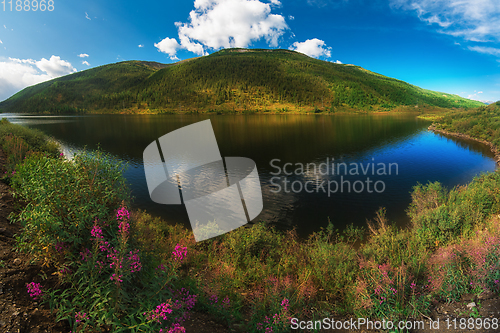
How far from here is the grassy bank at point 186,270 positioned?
2898 millimetres

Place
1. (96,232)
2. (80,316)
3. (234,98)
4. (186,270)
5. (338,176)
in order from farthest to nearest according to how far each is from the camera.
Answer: (234,98) → (338,176) → (186,270) → (96,232) → (80,316)

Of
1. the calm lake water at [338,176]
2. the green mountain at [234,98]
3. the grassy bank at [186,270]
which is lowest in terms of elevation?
the calm lake water at [338,176]

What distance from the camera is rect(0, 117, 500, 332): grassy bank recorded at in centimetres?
290

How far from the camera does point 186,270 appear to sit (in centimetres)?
743

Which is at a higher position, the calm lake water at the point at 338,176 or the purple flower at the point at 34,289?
the purple flower at the point at 34,289

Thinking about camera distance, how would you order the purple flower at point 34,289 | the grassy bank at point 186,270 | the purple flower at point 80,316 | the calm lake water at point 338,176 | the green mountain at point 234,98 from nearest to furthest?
the purple flower at point 80,316 → the purple flower at point 34,289 → the grassy bank at point 186,270 → the calm lake water at point 338,176 → the green mountain at point 234,98

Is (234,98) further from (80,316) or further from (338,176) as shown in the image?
(80,316)

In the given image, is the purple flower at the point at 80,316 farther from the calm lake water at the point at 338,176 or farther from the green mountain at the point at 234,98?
the green mountain at the point at 234,98

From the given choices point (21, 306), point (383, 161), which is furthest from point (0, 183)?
point (383, 161)

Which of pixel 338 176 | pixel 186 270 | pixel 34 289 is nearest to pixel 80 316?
pixel 34 289

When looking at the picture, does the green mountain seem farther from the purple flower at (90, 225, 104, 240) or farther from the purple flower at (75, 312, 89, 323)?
the purple flower at (75, 312, 89, 323)

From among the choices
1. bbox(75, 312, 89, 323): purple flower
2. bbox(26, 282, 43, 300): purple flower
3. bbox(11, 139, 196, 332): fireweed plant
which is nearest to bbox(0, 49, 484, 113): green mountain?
bbox(11, 139, 196, 332): fireweed plant

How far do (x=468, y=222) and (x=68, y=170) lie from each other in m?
12.6

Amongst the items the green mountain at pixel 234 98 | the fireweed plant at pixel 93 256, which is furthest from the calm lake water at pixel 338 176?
the green mountain at pixel 234 98
